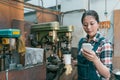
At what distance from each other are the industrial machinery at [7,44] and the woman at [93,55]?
0.85 m

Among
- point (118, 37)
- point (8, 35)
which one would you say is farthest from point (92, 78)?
point (118, 37)

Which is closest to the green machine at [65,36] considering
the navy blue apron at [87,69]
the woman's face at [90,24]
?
the navy blue apron at [87,69]

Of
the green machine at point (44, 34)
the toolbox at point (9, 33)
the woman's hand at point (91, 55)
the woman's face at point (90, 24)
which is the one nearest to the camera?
the woman's hand at point (91, 55)

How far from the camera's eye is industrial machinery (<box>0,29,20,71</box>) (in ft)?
5.72

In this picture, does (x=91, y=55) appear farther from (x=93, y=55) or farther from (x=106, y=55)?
(x=106, y=55)

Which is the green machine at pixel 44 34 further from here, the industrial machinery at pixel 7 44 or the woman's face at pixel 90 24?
the woman's face at pixel 90 24

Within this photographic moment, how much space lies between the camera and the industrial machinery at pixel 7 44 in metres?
1.74

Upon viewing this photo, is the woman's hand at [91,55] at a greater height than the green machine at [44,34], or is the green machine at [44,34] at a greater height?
the green machine at [44,34]

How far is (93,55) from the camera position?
0.91 m

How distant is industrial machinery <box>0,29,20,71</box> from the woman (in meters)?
0.85

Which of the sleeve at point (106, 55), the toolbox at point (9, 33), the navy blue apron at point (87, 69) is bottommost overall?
the navy blue apron at point (87, 69)

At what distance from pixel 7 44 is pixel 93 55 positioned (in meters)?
1.10

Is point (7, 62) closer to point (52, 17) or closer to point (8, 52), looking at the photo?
point (8, 52)

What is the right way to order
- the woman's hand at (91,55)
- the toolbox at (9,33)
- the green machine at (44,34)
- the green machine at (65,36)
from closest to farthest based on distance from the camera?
the woman's hand at (91,55)
the toolbox at (9,33)
the green machine at (44,34)
the green machine at (65,36)
